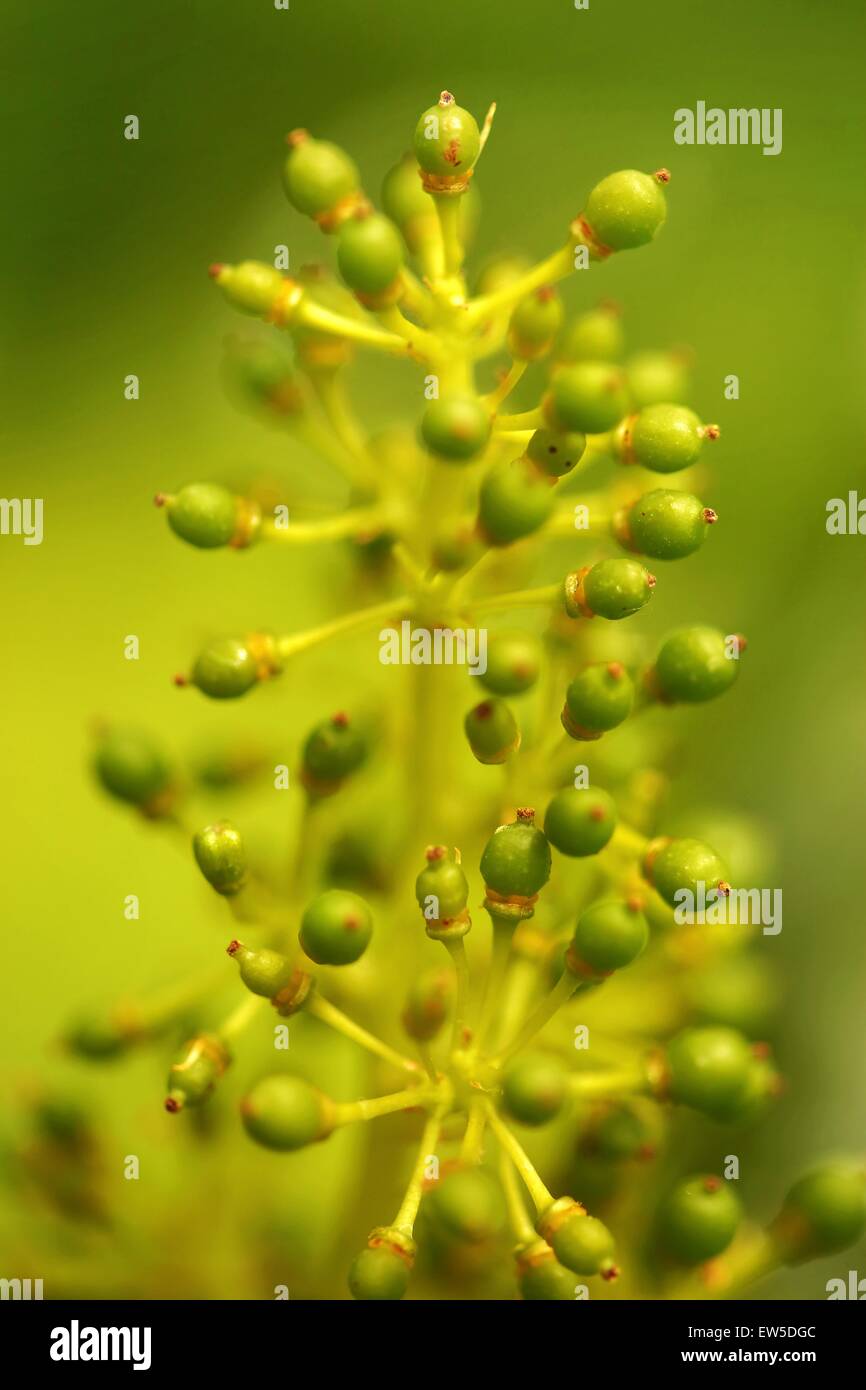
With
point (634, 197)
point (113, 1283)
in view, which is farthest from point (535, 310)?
point (113, 1283)

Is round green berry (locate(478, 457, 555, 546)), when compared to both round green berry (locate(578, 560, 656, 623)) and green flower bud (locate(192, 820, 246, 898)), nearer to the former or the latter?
round green berry (locate(578, 560, 656, 623))

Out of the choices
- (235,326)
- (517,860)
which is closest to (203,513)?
(517,860)

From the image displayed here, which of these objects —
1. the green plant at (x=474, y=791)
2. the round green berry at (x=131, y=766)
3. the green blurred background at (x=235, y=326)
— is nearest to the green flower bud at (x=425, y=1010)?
the green plant at (x=474, y=791)

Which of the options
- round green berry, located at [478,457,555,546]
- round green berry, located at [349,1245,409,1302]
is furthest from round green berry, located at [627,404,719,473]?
round green berry, located at [349,1245,409,1302]

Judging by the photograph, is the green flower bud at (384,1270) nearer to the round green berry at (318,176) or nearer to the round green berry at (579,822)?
the round green berry at (579,822)

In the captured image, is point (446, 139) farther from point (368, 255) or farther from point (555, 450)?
point (555, 450)

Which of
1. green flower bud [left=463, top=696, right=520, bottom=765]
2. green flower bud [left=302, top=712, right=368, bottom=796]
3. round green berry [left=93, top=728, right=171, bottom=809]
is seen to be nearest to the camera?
green flower bud [left=463, top=696, right=520, bottom=765]

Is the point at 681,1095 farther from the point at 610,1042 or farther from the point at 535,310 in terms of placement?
the point at 535,310
